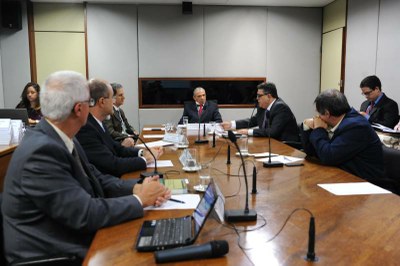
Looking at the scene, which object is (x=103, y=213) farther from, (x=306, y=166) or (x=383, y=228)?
(x=306, y=166)

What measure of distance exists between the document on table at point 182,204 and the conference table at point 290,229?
48 mm

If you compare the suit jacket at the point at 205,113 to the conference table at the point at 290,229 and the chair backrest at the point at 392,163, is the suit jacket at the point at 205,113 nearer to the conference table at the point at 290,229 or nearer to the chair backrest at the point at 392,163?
the chair backrest at the point at 392,163

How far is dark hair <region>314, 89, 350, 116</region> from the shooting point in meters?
2.47

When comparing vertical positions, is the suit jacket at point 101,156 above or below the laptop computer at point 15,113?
below

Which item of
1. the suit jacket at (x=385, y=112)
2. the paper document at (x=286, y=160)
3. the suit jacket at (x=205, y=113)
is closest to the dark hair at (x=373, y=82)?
the suit jacket at (x=385, y=112)

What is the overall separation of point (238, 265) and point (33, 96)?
15.5ft

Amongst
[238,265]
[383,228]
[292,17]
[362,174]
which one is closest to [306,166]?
[362,174]

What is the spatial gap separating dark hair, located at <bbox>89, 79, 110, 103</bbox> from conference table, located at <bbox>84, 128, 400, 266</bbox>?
0.87 metres

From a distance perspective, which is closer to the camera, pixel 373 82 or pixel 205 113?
pixel 373 82

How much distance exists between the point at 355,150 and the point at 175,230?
158 cm

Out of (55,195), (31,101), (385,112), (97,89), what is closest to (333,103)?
(97,89)

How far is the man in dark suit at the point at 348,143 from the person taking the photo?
93.7 inches

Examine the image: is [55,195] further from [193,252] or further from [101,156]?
[101,156]

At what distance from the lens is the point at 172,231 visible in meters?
1.27
